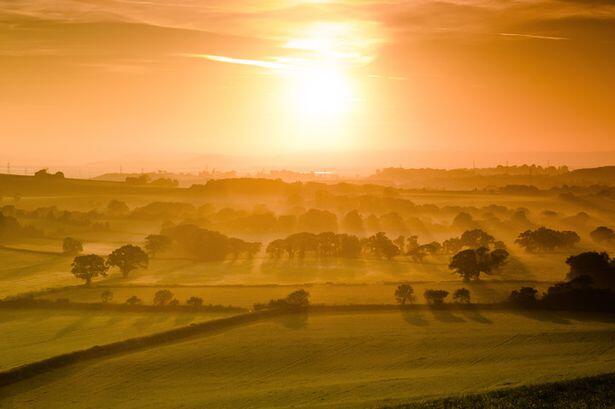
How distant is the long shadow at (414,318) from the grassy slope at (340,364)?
35 centimetres

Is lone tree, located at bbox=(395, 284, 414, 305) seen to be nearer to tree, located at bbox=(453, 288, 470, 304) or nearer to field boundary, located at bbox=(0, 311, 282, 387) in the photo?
tree, located at bbox=(453, 288, 470, 304)

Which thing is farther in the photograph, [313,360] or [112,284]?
[112,284]

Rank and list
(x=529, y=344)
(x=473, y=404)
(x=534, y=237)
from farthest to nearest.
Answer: (x=534, y=237)
(x=529, y=344)
(x=473, y=404)

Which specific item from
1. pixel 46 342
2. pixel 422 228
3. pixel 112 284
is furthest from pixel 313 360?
pixel 422 228

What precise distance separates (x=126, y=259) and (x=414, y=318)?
5073 centimetres

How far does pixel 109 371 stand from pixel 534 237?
9216 cm

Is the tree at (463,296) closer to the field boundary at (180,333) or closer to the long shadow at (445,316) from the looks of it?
the field boundary at (180,333)

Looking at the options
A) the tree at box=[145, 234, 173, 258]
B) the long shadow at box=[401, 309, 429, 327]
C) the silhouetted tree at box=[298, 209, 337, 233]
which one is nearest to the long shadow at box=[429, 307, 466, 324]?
the long shadow at box=[401, 309, 429, 327]

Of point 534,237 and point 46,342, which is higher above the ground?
point 534,237

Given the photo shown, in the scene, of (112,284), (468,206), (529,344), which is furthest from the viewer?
(468,206)

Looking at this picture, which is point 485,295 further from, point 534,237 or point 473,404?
point 534,237

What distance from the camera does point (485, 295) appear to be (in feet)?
241

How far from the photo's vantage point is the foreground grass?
35.6m

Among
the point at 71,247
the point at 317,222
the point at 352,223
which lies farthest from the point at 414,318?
the point at 352,223
